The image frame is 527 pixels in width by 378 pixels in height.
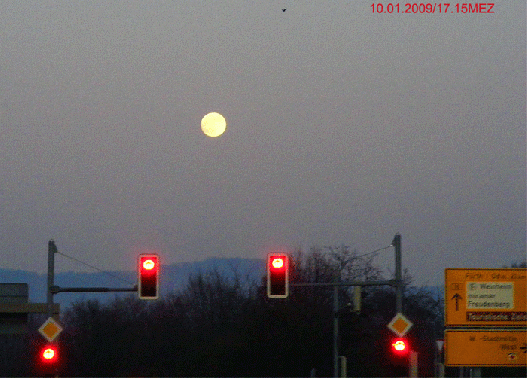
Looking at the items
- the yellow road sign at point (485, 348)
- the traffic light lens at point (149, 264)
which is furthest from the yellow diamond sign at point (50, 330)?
the yellow road sign at point (485, 348)

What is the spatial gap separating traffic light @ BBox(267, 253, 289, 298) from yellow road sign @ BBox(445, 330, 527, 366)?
5.81 m

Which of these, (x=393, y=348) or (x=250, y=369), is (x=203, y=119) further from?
(x=250, y=369)

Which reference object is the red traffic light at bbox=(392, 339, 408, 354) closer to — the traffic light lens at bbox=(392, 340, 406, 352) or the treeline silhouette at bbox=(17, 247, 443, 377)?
the traffic light lens at bbox=(392, 340, 406, 352)

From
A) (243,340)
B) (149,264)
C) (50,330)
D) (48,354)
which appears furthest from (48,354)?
(243,340)

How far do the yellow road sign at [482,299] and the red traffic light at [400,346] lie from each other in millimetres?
6874

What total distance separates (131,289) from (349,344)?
19.5m

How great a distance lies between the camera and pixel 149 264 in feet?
67.7

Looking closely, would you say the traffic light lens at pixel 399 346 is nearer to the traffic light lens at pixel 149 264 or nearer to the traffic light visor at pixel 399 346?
the traffic light visor at pixel 399 346

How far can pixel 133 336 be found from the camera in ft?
137

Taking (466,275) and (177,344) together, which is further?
(177,344)

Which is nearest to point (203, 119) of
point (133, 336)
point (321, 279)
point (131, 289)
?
point (131, 289)

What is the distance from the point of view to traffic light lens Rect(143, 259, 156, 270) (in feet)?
67.6

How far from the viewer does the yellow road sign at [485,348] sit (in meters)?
15.1

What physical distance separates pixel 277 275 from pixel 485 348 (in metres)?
6.41
